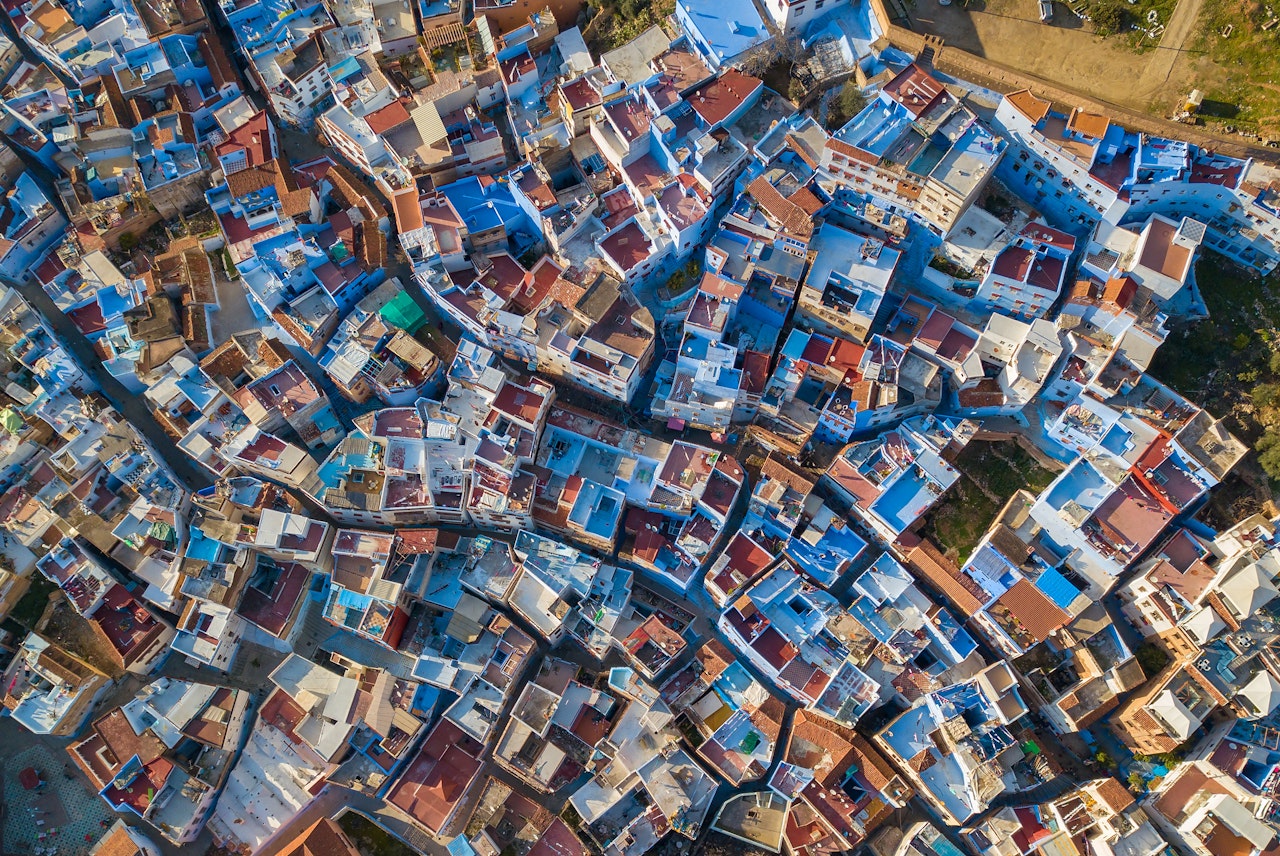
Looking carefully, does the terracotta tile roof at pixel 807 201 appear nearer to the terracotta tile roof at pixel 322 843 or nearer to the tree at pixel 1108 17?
the tree at pixel 1108 17

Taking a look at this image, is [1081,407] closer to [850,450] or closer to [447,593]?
[850,450]

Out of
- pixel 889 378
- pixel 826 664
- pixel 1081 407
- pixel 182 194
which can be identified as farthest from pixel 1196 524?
pixel 182 194

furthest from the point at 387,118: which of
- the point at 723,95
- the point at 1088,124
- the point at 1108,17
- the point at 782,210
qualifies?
the point at 1108,17

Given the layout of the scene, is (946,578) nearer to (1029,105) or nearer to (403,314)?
(1029,105)

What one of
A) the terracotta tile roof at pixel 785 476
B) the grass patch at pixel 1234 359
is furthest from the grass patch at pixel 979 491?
the grass patch at pixel 1234 359

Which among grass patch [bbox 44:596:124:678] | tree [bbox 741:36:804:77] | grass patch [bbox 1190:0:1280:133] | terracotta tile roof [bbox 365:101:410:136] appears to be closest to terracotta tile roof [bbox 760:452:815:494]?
tree [bbox 741:36:804:77]
